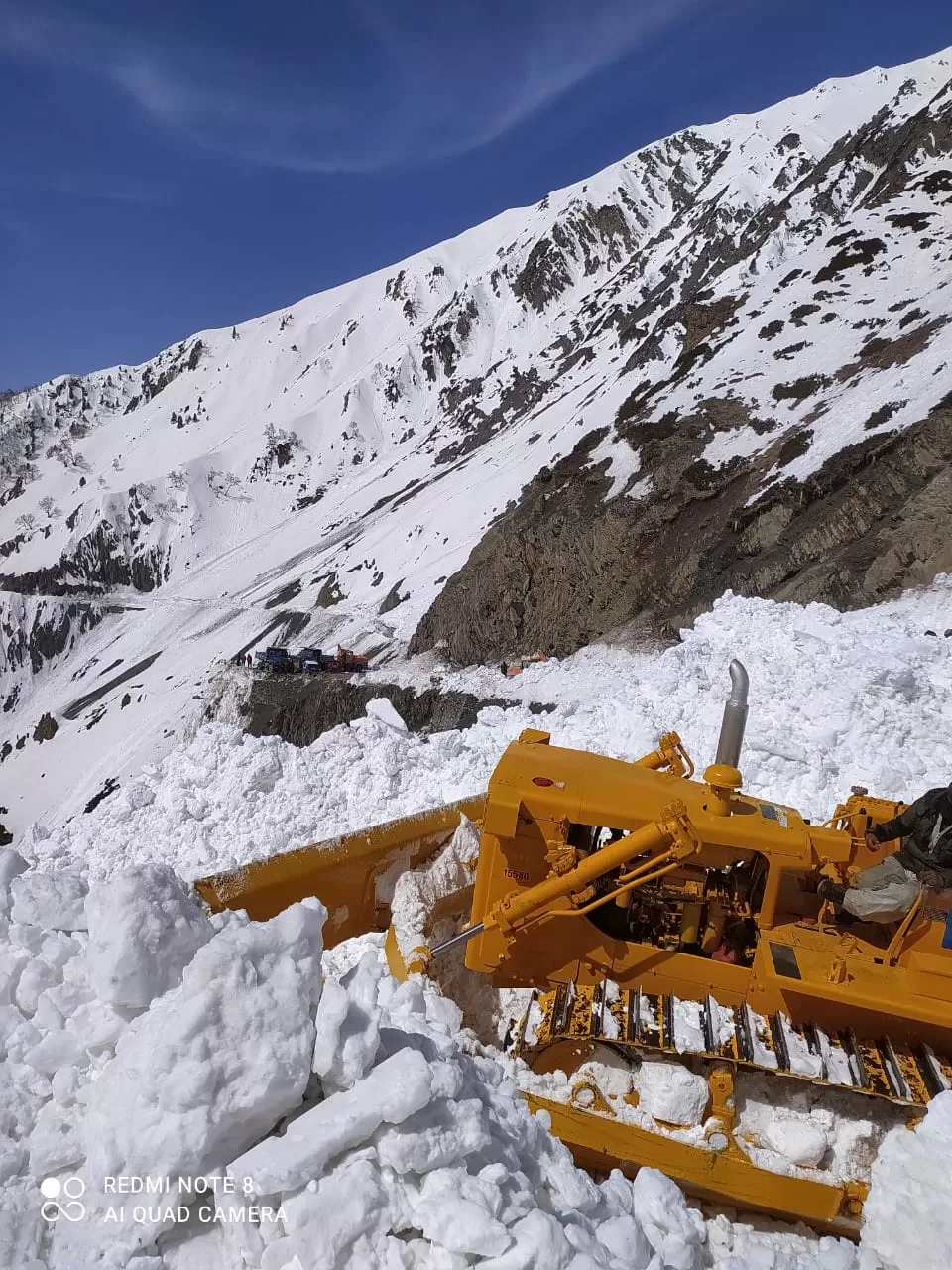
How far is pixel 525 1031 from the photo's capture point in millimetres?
4488

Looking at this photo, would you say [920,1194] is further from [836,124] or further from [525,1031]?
[836,124]

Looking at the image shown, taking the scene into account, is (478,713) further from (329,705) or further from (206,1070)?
(206,1070)

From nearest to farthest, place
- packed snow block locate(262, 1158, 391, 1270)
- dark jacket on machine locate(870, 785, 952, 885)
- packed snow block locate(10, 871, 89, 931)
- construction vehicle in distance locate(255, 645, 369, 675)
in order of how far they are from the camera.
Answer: packed snow block locate(262, 1158, 391, 1270)
packed snow block locate(10, 871, 89, 931)
dark jacket on machine locate(870, 785, 952, 885)
construction vehicle in distance locate(255, 645, 369, 675)

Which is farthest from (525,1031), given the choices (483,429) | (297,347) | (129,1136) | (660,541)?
(297,347)

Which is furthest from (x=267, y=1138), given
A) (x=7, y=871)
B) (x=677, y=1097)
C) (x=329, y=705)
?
(x=329, y=705)

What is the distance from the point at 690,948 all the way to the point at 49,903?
363 cm

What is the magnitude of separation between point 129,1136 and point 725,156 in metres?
107

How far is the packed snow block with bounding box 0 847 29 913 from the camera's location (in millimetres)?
3484

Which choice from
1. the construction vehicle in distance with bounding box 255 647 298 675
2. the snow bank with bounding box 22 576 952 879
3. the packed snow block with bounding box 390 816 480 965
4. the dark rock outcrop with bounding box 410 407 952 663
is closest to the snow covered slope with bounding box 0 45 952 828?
the dark rock outcrop with bounding box 410 407 952 663

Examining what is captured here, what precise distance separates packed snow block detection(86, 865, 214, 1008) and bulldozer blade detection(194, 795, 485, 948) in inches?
56.9

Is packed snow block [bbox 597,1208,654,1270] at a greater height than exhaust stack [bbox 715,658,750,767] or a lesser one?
lesser

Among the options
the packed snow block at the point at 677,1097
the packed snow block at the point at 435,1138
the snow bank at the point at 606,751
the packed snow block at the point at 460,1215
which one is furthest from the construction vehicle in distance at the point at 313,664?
the packed snow block at the point at 460,1215

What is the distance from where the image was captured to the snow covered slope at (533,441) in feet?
66.3

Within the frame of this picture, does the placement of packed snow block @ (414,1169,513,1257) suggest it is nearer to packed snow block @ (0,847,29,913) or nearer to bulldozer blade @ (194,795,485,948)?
packed snow block @ (0,847,29,913)
